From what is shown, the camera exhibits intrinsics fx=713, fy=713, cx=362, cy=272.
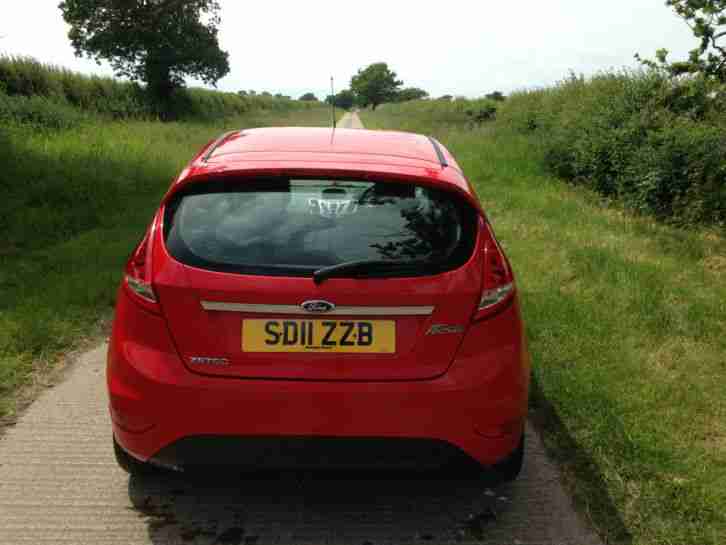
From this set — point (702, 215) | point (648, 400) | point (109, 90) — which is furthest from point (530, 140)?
point (109, 90)

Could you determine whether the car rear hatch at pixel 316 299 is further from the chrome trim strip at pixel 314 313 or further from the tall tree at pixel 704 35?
the tall tree at pixel 704 35

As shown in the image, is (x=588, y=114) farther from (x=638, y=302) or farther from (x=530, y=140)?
(x=638, y=302)

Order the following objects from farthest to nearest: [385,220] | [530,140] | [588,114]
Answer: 1. [530,140]
2. [588,114]
3. [385,220]

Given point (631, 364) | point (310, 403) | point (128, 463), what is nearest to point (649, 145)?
point (631, 364)

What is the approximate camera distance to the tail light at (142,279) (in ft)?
9.09

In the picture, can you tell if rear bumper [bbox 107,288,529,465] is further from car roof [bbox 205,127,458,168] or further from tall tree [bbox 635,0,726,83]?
tall tree [bbox 635,0,726,83]

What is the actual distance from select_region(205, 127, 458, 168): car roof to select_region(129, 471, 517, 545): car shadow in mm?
1425

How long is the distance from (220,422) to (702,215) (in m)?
8.11

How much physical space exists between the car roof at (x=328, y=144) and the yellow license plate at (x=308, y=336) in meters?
0.85

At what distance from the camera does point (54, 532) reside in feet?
9.59

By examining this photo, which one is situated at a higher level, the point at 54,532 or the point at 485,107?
the point at 485,107

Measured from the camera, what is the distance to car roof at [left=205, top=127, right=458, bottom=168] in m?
3.28

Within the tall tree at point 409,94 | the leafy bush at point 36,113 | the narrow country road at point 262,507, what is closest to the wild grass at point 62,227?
the leafy bush at point 36,113

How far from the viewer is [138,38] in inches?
1587
